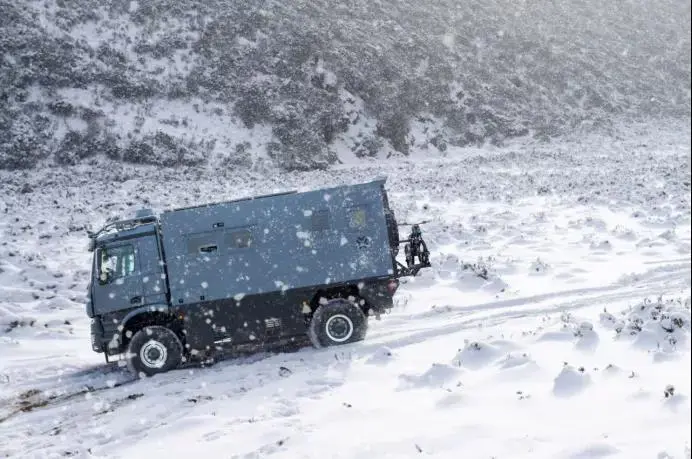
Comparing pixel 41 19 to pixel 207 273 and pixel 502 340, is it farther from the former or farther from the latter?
pixel 502 340

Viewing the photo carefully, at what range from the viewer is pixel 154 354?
1086 centimetres

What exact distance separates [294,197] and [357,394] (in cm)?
427

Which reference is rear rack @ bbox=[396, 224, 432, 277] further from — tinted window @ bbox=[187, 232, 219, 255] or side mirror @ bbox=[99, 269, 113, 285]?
side mirror @ bbox=[99, 269, 113, 285]

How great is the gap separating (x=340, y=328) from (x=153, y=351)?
3454 millimetres

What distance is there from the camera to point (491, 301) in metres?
13.3

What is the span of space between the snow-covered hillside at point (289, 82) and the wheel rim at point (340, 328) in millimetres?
24753

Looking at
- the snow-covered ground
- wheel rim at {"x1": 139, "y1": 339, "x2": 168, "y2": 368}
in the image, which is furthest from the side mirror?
the snow-covered ground

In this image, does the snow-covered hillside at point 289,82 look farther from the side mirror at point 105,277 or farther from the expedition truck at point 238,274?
the expedition truck at point 238,274

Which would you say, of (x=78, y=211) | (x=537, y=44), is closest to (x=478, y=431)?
(x=78, y=211)

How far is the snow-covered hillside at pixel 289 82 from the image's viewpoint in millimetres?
34000

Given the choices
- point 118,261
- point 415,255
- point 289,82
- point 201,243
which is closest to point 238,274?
point 201,243

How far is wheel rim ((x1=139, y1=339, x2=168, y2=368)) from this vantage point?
10781mm

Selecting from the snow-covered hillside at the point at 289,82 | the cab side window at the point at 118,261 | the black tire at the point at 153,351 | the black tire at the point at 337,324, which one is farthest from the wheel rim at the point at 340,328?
the snow-covered hillside at the point at 289,82

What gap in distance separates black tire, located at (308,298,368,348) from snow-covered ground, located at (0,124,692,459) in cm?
29
